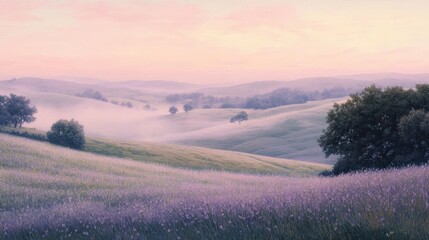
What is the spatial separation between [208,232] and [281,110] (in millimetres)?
127935

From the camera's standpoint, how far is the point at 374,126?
23.9m

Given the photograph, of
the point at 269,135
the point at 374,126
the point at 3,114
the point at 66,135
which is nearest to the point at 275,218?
the point at 374,126

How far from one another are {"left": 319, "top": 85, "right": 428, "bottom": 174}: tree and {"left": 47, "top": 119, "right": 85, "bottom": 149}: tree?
33295 mm

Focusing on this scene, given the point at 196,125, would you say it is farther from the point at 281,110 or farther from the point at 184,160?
the point at 184,160

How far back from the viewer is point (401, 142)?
23234 millimetres

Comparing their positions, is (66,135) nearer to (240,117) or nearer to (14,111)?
(14,111)

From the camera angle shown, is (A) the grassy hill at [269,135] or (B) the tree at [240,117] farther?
(B) the tree at [240,117]

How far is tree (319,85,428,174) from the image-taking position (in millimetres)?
23641

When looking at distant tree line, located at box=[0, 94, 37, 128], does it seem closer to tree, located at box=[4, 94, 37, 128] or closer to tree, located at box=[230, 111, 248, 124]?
tree, located at box=[4, 94, 37, 128]

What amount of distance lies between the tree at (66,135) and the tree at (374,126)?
33.3 metres

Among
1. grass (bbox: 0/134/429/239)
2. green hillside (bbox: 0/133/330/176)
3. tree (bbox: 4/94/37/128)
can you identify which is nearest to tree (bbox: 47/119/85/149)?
green hillside (bbox: 0/133/330/176)

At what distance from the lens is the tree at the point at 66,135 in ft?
167

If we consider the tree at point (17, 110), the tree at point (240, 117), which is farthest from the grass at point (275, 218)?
the tree at point (240, 117)

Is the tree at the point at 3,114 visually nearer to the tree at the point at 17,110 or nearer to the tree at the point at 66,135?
the tree at the point at 17,110
